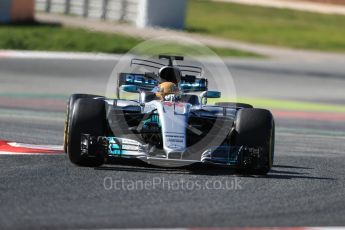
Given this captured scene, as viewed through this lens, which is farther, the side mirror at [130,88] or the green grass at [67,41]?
the green grass at [67,41]

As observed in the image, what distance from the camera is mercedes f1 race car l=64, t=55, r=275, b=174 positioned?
1024 cm

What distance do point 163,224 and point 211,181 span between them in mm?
2303

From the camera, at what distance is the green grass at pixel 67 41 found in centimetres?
2998

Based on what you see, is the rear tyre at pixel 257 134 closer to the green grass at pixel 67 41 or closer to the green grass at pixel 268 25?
the green grass at pixel 67 41

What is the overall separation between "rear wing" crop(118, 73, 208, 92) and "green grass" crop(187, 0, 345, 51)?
26586 millimetres

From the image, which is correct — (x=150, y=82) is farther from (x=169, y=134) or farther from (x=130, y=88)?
(x=169, y=134)

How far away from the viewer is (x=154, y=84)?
11719mm

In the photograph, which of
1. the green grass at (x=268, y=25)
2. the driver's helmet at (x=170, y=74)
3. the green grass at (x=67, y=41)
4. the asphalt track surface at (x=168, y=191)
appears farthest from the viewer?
the green grass at (x=268, y=25)

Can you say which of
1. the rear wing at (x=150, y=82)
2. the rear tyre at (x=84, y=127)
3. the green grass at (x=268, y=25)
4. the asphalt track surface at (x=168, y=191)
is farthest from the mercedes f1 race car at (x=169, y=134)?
the green grass at (x=268, y=25)

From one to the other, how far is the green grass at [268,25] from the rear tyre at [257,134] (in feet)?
91.3

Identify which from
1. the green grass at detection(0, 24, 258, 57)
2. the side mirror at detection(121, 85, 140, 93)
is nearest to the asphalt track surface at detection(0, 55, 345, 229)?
the side mirror at detection(121, 85, 140, 93)

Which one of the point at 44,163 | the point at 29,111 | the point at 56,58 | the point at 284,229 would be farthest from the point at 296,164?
the point at 56,58

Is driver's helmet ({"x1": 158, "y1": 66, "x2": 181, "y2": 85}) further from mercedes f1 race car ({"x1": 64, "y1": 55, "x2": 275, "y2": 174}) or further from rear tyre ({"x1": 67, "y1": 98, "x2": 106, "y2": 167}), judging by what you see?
rear tyre ({"x1": 67, "y1": 98, "x2": 106, "y2": 167})

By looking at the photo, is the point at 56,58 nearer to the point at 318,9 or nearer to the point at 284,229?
the point at 284,229
